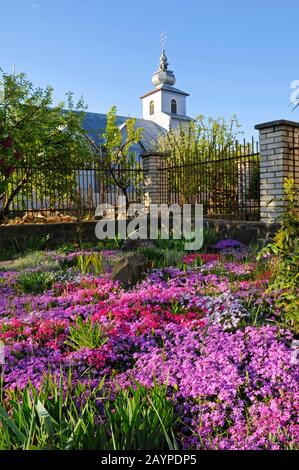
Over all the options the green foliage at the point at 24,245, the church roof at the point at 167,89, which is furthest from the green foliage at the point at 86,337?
the church roof at the point at 167,89

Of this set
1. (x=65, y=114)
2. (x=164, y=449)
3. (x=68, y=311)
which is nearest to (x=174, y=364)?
(x=164, y=449)

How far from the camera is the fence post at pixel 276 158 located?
28.3 ft

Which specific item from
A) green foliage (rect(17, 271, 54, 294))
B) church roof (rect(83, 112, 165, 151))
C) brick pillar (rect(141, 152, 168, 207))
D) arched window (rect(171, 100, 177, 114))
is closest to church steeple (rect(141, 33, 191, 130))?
arched window (rect(171, 100, 177, 114))

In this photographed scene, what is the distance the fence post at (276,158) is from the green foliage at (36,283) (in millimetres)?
4852

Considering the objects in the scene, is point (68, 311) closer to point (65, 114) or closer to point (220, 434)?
point (220, 434)

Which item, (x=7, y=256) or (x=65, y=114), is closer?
(x=7, y=256)

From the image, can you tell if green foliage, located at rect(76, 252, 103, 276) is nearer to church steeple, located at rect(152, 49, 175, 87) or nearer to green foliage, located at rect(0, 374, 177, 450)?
green foliage, located at rect(0, 374, 177, 450)

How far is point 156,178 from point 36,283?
8.38m

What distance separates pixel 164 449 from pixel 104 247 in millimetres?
6877

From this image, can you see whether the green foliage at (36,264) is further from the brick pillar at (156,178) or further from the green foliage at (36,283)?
the brick pillar at (156,178)

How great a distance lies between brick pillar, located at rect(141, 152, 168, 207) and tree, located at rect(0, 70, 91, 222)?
201 cm

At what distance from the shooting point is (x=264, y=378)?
2918 millimetres

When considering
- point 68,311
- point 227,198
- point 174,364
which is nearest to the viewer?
point 174,364
